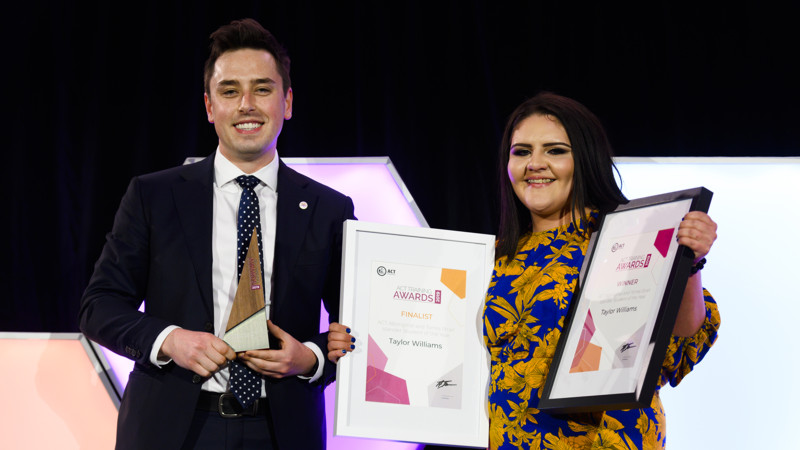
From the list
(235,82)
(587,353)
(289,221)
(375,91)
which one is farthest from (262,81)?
(587,353)

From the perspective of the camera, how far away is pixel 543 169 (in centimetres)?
196

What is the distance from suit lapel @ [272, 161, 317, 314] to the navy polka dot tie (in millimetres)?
59

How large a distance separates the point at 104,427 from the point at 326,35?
1.84 metres

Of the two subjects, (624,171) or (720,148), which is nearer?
(624,171)

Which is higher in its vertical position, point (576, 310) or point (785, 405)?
point (576, 310)

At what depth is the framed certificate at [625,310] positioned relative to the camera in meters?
1.52

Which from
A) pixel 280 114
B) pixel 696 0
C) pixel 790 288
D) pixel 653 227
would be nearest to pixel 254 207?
pixel 280 114

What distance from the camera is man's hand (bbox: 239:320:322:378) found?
1.76 metres

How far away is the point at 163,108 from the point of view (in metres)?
3.27

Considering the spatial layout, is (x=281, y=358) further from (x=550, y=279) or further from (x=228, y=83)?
(x=228, y=83)

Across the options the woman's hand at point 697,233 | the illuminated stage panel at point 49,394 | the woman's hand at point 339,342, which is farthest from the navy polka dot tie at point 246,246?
the woman's hand at point 697,233

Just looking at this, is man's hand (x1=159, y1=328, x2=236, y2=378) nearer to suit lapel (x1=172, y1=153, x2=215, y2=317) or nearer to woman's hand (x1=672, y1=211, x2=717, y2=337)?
suit lapel (x1=172, y1=153, x2=215, y2=317)

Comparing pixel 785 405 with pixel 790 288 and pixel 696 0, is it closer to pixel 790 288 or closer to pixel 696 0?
pixel 790 288
